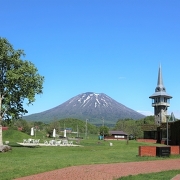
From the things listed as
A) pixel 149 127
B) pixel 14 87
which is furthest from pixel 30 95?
pixel 149 127

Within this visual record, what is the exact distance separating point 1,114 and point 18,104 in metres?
1.82

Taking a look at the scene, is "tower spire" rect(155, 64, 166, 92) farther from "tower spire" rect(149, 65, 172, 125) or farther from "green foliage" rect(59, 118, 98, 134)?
"green foliage" rect(59, 118, 98, 134)

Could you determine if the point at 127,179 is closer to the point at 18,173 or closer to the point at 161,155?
the point at 18,173

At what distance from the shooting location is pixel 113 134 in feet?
290

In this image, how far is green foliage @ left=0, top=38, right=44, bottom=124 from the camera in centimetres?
2634

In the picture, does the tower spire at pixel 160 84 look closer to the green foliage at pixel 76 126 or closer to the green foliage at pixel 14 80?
the green foliage at pixel 76 126

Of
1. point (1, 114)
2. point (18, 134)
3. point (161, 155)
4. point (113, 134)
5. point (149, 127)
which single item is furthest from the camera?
point (113, 134)

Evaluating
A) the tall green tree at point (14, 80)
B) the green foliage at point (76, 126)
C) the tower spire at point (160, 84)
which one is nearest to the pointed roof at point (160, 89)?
the tower spire at point (160, 84)

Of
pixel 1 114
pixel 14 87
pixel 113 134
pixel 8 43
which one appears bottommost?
pixel 113 134

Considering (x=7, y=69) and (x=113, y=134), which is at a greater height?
(x=7, y=69)

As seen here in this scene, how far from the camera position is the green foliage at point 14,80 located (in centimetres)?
2634

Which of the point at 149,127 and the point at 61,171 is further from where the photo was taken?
the point at 149,127

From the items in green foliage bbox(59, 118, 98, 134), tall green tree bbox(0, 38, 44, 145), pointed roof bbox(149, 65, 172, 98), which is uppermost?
pointed roof bbox(149, 65, 172, 98)

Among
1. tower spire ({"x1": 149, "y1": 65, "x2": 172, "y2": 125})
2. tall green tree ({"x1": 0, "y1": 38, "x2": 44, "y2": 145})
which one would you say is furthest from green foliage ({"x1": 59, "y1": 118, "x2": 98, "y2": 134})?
tall green tree ({"x1": 0, "y1": 38, "x2": 44, "y2": 145})
